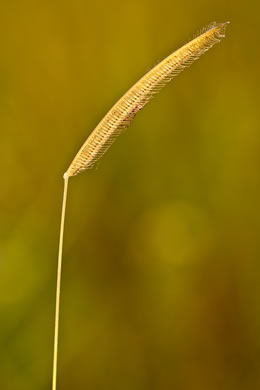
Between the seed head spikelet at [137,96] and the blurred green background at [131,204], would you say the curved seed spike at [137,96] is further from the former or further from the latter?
the blurred green background at [131,204]

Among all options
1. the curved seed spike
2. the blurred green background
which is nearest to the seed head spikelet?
the curved seed spike

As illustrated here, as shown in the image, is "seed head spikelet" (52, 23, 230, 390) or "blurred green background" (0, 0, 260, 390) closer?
"seed head spikelet" (52, 23, 230, 390)

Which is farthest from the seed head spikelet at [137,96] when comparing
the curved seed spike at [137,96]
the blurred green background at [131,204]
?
the blurred green background at [131,204]

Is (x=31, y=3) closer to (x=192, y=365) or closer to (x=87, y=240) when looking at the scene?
(x=87, y=240)

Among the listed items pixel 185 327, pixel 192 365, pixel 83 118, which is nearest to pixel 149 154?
pixel 83 118

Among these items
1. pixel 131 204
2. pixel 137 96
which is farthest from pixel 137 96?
pixel 131 204

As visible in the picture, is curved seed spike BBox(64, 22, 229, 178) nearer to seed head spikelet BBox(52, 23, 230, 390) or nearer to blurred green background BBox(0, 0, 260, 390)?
seed head spikelet BBox(52, 23, 230, 390)

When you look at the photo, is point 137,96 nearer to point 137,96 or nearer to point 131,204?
point 137,96

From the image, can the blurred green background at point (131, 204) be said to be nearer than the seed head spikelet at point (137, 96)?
No

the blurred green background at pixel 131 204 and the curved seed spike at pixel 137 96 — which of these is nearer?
the curved seed spike at pixel 137 96
